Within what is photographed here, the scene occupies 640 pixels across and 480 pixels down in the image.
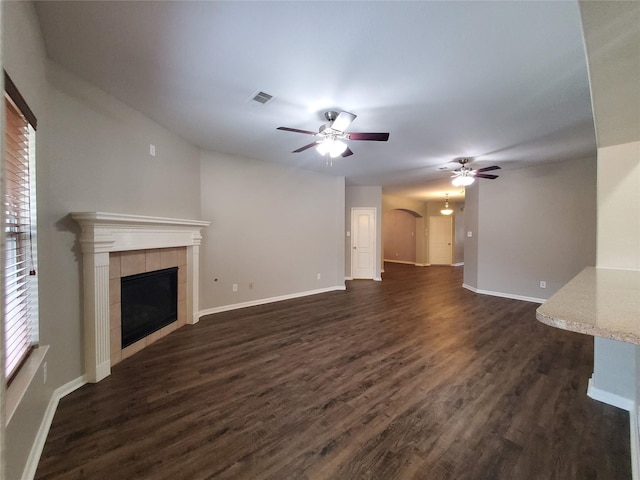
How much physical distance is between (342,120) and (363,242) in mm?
5119

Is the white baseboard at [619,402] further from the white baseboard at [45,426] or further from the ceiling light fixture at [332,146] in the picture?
the white baseboard at [45,426]

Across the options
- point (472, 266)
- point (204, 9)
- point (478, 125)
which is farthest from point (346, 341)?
point (472, 266)

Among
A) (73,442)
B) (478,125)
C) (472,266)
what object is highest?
(478,125)

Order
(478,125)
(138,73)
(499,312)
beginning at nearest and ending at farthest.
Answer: (138,73), (478,125), (499,312)

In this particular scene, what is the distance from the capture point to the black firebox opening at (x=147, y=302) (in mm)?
2859

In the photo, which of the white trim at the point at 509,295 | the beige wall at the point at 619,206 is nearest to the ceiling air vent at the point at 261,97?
the beige wall at the point at 619,206

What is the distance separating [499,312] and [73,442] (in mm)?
5402

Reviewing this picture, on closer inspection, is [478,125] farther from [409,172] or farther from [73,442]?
[73,442]

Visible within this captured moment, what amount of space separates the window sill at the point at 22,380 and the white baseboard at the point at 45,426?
448 mm

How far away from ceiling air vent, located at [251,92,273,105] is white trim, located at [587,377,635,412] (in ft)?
12.5

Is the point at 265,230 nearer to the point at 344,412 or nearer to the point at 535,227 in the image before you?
the point at 344,412

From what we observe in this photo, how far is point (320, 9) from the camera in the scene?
1573mm

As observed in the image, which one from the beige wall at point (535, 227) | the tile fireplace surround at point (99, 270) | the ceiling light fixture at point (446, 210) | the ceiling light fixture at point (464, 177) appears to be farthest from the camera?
the ceiling light fixture at point (446, 210)

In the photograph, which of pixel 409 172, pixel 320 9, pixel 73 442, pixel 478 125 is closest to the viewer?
pixel 320 9
